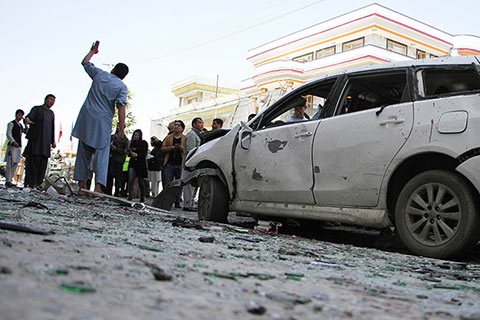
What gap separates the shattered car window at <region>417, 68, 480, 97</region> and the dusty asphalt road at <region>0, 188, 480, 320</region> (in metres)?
1.36

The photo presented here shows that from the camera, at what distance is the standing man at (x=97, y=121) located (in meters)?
6.38

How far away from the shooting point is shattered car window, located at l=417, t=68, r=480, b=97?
353cm

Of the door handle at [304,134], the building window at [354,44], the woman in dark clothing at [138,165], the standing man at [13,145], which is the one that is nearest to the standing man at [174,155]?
the woman in dark clothing at [138,165]

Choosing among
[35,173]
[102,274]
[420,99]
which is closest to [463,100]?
[420,99]

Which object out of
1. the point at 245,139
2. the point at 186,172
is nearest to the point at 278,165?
the point at 245,139

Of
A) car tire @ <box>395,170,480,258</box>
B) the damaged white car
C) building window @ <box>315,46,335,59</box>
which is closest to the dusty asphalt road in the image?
car tire @ <box>395,170,480,258</box>

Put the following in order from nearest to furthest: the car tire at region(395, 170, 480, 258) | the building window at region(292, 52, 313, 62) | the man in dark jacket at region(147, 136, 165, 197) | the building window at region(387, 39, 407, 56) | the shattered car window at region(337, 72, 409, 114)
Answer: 1. the car tire at region(395, 170, 480, 258)
2. the shattered car window at region(337, 72, 409, 114)
3. the man in dark jacket at region(147, 136, 165, 197)
4. the building window at region(387, 39, 407, 56)
5. the building window at region(292, 52, 313, 62)

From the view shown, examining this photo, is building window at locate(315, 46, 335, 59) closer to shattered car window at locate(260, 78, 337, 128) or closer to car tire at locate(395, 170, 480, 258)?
shattered car window at locate(260, 78, 337, 128)

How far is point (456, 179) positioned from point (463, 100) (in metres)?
0.57

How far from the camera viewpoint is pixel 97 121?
21.0 feet

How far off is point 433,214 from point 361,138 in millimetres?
837

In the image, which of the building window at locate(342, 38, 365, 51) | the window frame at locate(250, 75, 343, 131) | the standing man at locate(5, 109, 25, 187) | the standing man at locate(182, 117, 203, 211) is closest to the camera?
the window frame at locate(250, 75, 343, 131)

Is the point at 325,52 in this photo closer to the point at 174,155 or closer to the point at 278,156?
the point at 174,155

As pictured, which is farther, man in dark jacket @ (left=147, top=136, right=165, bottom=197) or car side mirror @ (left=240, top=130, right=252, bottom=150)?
man in dark jacket @ (left=147, top=136, right=165, bottom=197)
